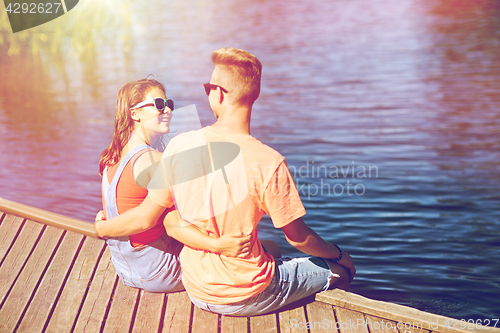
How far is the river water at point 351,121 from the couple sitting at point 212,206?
2272mm

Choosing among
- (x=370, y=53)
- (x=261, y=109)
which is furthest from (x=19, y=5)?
→ (x=370, y=53)

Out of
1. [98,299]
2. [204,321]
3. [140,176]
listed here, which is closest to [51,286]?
[98,299]

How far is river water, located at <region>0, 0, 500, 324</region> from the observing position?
17.1 ft

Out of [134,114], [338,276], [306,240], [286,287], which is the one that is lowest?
[338,276]

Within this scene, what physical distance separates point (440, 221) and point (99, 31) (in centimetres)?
1716

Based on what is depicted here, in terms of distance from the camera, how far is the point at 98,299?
2936 millimetres

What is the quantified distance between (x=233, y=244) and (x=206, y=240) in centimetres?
15

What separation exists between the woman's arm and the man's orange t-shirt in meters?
0.04

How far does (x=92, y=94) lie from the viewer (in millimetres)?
12305

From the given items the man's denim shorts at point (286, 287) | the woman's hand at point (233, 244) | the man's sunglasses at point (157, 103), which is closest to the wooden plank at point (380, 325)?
the man's denim shorts at point (286, 287)

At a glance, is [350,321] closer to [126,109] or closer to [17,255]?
[126,109]

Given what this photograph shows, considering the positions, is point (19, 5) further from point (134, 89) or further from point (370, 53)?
point (134, 89)

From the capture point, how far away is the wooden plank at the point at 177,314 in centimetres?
265

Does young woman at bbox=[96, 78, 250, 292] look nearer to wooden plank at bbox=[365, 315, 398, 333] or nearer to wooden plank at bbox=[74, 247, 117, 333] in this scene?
wooden plank at bbox=[74, 247, 117, 333]
